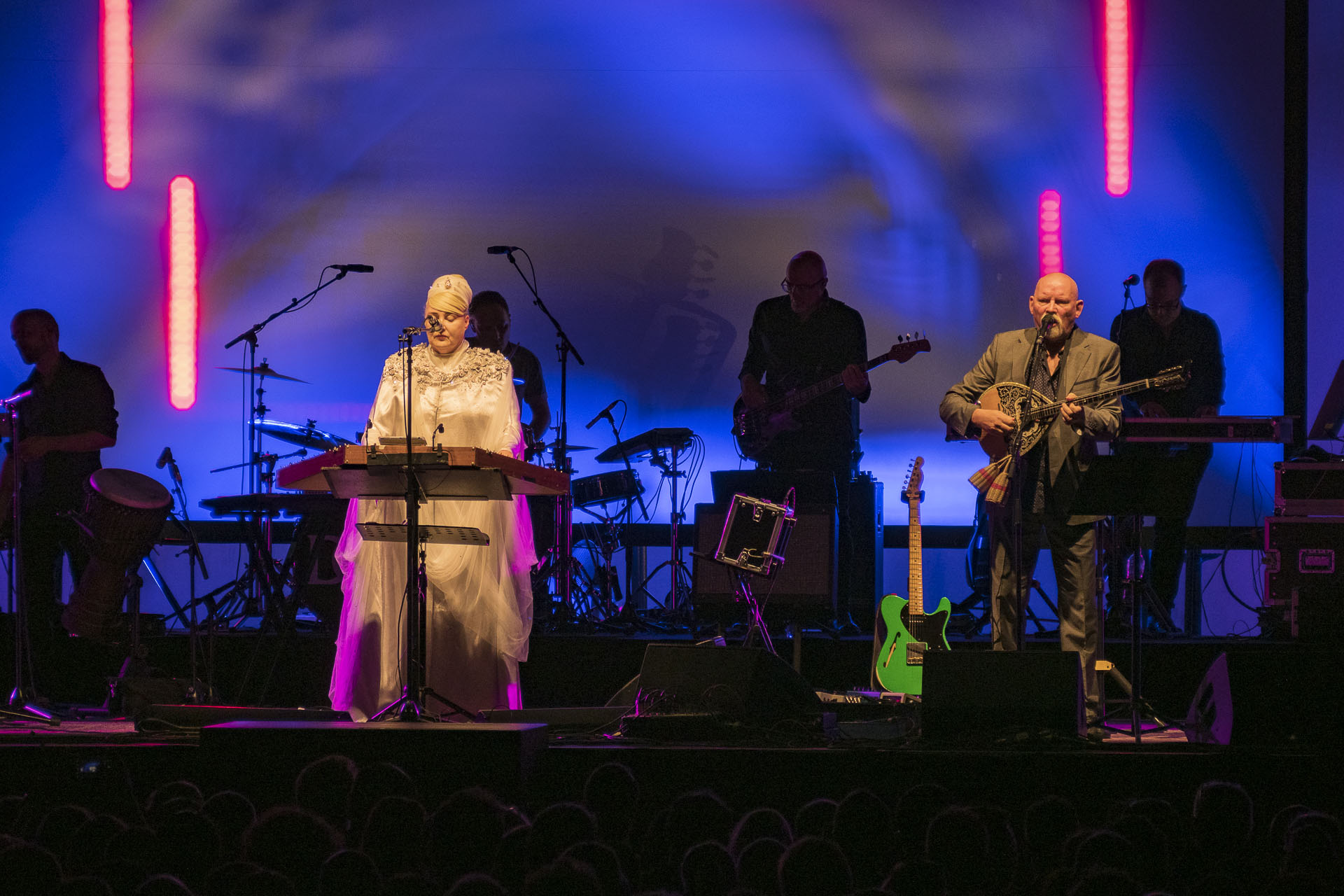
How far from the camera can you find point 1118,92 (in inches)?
345

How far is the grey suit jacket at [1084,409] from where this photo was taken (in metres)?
5.21

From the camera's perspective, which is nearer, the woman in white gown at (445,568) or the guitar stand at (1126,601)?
the woman in white gown at (445,568)

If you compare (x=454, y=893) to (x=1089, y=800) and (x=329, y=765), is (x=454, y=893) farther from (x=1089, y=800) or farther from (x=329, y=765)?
(x=1089, y=800)

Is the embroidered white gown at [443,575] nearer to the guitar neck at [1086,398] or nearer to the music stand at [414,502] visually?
the music stand at [414,502]

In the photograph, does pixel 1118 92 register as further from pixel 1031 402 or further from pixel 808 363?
pixel 1031 402

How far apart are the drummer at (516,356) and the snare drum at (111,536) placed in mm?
1911

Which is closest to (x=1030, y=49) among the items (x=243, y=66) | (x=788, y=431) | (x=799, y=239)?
(x=799, y=239)

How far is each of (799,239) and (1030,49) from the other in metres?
2.12

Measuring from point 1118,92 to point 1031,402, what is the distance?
14.8 ft

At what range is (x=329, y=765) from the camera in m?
3.50

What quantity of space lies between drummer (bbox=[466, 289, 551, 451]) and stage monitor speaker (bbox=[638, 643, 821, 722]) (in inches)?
103

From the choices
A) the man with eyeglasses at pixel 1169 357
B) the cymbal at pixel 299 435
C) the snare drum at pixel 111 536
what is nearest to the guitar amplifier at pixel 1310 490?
the man with eyeglasses at pixel 1169 357

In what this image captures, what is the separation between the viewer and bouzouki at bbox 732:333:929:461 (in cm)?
678

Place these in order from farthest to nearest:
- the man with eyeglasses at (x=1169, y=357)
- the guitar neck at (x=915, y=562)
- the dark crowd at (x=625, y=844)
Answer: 1. the man with eyeglasses at (x=1169, y=357)
2. the guitar neck at (x=915, y=562)
3. the dark crowd at (x=625, y=844)
